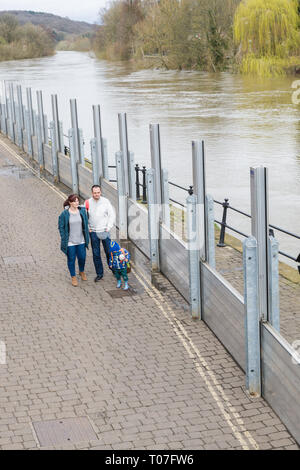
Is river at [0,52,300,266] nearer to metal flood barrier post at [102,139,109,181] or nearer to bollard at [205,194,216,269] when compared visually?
metal flood barrier post at [102,139,109,181]

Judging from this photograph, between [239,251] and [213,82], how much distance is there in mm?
46410

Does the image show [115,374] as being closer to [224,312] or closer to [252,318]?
[224,312]

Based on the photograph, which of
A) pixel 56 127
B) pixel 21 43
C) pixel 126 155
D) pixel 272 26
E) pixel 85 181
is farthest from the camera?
pixel 21 43

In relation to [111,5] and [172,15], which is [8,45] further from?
[172,15]

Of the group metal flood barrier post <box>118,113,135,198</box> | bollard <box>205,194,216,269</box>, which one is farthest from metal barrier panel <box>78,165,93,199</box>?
bollard <box>205,194,216,269</box>

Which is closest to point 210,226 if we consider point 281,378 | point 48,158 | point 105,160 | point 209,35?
point 281,378

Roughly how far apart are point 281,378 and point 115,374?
2130mm

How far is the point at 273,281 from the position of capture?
832cm

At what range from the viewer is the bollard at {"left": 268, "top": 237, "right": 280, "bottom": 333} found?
324 inches

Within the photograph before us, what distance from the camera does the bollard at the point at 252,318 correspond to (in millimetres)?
8359

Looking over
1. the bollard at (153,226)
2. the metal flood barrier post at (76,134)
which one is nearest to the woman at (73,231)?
the bollard at (153,226)

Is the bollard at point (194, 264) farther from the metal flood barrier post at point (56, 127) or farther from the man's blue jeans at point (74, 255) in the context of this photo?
the metal flood barrier post at point (56, 127)

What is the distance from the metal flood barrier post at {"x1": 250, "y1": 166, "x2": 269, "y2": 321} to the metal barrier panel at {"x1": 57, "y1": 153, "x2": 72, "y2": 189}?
44.2ft

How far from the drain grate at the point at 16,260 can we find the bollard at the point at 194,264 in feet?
13.6
